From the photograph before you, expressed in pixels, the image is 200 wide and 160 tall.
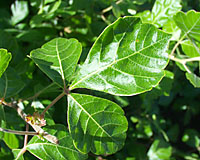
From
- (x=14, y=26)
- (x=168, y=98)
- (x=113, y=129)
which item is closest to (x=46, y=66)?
(x=113, y=129)

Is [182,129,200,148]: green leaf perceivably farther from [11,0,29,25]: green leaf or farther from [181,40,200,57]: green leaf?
[11,0,29,25]: green leaf

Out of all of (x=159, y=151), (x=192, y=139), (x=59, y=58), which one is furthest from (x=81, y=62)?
(x=192, y=139)

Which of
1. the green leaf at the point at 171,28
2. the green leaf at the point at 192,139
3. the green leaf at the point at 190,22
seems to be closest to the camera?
the green leaf at the point at 190,22

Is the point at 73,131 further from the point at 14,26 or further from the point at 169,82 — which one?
the point at 14,26

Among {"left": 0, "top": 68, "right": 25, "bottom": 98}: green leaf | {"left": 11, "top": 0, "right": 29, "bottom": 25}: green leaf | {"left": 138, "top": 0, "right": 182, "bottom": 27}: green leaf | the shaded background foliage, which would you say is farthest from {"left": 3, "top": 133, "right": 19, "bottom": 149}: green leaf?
{"left": 138, "top": 0, "right": 182, "bottom": 27}: green leaf

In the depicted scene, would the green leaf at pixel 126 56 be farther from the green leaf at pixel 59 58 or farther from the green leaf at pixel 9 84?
the green leaf at pixel 9 84

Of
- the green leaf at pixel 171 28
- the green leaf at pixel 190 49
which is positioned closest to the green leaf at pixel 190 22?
the green leaf at pixel 190 49

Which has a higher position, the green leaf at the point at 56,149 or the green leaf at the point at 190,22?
the green leaf at the point at 190,22

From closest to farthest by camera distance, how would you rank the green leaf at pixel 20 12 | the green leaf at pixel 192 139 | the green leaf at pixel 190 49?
the green leaf at pixel 190 49, the green leaf at pixel 20 12, the green leaf at pixel 192 139
